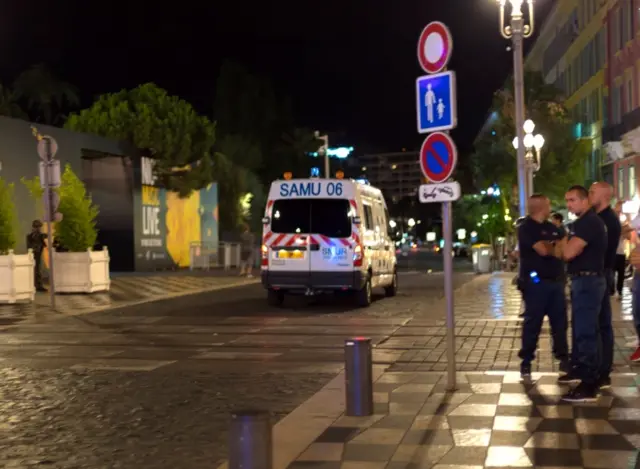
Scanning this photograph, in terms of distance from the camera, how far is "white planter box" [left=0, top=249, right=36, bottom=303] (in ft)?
60.6

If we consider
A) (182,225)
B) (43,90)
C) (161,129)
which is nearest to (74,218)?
(161,129)

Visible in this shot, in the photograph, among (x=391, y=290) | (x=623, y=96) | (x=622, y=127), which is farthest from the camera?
(x=623, y=96)

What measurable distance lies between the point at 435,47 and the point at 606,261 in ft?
8.96

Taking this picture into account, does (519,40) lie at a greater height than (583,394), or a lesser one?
greater

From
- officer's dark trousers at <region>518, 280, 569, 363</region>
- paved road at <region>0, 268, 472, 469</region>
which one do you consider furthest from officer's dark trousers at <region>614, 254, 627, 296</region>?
officer's dark trousers at <region>518, 280, 569, 363</region>

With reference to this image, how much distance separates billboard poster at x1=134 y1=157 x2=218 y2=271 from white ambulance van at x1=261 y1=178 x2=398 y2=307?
1690 centimetres

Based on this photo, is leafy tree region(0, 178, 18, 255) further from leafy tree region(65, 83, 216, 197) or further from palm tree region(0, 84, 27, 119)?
palm tree region(0, 84, 27, 119)

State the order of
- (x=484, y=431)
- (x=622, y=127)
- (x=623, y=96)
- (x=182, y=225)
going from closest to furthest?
1. (x=484, y=431)
2. (x=622, y=127)
3. (x=623, y=96)
4. (x=182, y=225)

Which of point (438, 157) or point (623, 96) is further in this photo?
point (623, 96)

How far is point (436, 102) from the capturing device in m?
8.44

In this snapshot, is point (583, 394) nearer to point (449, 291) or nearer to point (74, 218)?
point (449, 291)

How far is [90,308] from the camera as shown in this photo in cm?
1816

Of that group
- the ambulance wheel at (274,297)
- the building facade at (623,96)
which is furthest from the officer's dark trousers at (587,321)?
the building facade at (623,96)

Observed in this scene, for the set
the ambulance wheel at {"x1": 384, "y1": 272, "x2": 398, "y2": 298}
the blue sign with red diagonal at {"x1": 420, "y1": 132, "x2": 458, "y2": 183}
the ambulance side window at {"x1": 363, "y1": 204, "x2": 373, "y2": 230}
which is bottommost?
the ambulance wheel at {"x1": 384, "y1": 272, "x2": 398, "y2": 298}
